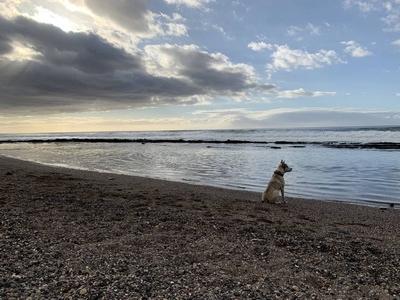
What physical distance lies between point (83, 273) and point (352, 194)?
35.3 feet

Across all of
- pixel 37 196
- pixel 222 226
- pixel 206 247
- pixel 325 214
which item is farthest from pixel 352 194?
pixel 37 196

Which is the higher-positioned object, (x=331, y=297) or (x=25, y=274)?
(x=25, y=274)

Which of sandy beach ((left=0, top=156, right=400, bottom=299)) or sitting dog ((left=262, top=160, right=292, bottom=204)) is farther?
sitting dog ((left=262, top=160, right=292, bottom=204))

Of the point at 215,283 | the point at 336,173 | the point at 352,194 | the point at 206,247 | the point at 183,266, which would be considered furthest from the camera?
the point at 336,173

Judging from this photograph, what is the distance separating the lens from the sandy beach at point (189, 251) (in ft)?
10.8

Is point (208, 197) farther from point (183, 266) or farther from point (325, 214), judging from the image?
point (183, 266)

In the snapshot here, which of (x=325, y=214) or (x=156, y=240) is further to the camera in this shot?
(x=325, y=214)

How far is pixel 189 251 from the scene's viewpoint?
4.52 metres

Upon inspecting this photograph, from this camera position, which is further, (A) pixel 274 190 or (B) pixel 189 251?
(A) pixel 274 190

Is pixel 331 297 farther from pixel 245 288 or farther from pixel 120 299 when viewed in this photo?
pixel 120 299

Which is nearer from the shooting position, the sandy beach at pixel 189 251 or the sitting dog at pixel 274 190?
the sandy beach at pixel 189 251

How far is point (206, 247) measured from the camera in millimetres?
4730

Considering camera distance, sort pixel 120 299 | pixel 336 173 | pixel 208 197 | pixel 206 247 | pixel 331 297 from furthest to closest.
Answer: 1. pixel 336 173
2. pixel 208 197
3. pixel 206 247
4. pixel 331 297
5. pixel 120 299

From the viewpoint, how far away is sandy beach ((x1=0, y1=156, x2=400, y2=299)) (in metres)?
3.29
